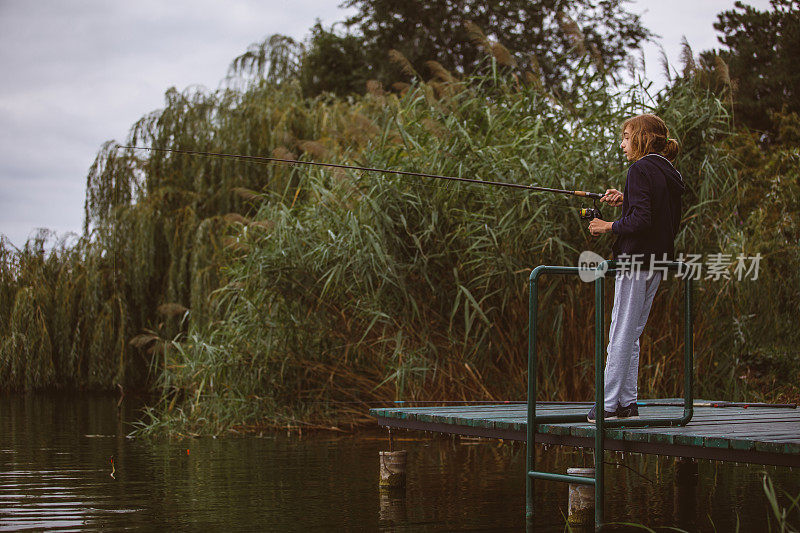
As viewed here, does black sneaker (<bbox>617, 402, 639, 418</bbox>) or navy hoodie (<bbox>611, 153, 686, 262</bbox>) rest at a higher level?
navy hoodie (<bbox>611, 153, 686, 262</bbox>)

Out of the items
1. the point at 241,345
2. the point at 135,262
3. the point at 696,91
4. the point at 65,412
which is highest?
the point at 696,91

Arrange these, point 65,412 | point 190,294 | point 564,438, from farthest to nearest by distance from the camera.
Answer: point 190,294 < point 65,412 < point 564,438

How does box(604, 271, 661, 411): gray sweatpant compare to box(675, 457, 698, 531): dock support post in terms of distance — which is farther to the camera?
box(675, 457, 698, 531): dock support post

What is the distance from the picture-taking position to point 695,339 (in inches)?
302

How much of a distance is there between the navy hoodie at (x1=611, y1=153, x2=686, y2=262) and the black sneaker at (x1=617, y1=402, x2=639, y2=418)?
2.19 feet

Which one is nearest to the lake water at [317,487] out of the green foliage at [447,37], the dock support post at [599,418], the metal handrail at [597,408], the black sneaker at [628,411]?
the metal handrail at [597,408]

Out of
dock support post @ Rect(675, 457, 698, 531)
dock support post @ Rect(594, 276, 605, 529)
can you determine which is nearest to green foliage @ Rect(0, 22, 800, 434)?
dock support post @ Rect(675, 457, 698, 531)

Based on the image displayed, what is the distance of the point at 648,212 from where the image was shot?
439cm

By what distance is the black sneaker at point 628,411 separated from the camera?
15.0ft

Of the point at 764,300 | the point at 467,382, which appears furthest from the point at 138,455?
the point at 764,300

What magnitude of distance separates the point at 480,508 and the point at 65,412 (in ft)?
23.9

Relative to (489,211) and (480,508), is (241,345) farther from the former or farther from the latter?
(480,508)

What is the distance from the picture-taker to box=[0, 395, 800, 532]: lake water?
486 centimetres

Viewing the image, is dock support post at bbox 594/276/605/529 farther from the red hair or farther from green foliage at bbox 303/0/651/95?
green foliage at bbox 303/0/651/95
